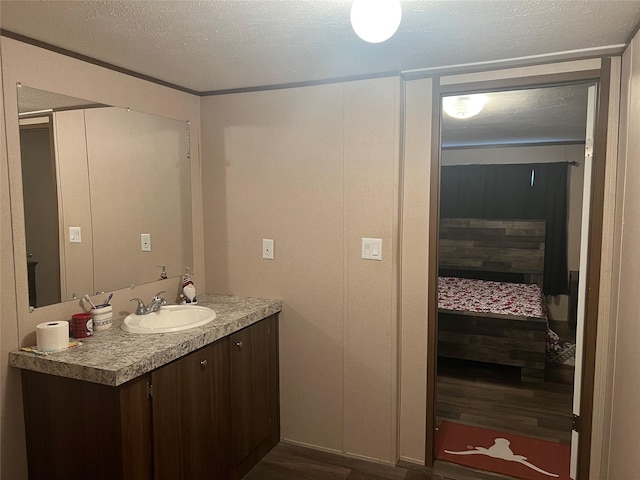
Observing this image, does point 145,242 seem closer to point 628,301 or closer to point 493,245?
point 628,301

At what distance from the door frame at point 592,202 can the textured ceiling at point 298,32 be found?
6.5 inches

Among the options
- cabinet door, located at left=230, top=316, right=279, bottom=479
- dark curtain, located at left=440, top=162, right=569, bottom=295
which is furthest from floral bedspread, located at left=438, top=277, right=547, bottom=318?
cabinet door, located at left=230, top=316, right=279, bottom=479

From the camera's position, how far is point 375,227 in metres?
2.59

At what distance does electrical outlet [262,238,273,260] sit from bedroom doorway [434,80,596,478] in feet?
4.36

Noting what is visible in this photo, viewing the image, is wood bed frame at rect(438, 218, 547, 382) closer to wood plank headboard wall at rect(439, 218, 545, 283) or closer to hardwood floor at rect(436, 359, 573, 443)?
wood plank headboard wall at rect(439, 218, 545, 283)

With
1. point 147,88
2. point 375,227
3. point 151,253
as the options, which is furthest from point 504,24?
point 151,253

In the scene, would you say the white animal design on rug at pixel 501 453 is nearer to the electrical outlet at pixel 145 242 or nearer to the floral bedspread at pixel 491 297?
the floral bedspread at pixel 491 297

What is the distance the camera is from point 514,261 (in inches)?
219

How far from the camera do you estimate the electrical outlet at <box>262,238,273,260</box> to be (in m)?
2.85

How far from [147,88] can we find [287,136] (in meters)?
0.84

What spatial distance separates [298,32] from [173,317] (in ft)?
5.33

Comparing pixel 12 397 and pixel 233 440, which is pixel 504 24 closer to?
pixel 233 440

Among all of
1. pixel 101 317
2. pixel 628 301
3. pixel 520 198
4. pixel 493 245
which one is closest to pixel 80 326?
pixel 101 317

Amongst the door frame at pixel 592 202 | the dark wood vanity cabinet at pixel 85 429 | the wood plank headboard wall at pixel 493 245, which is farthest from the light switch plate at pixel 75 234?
the wood plank headboard wall at pixel 493 245
